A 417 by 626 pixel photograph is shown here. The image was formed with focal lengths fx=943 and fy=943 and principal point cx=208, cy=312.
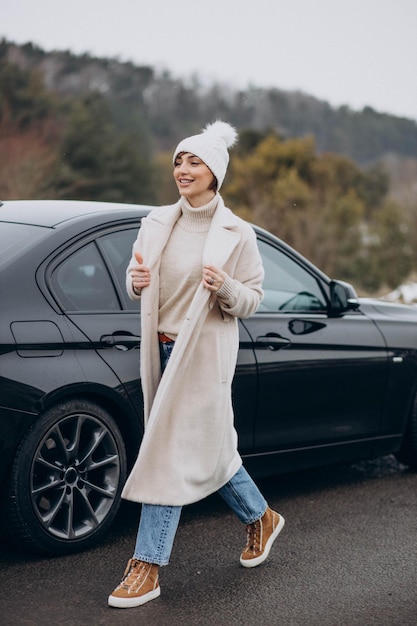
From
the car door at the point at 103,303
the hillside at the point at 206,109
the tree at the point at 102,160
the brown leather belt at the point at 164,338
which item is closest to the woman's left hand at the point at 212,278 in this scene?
the brown leather belt at the point at 164,338

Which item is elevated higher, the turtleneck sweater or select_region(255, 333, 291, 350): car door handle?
the turtleneck sweater

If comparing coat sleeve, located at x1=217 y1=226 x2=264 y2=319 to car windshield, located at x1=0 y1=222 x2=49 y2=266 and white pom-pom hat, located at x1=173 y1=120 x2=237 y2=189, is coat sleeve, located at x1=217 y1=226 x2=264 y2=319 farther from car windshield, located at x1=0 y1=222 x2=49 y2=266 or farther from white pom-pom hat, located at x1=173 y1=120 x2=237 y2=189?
car windshield, located at x1=0 y1=222 x2=49 y2=266

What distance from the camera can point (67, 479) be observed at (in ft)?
13.6

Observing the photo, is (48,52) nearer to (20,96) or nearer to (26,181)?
(20,96)

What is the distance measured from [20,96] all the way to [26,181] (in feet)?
70.1

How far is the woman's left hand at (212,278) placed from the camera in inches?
141

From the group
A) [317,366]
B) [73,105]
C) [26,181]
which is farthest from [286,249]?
[73,105]

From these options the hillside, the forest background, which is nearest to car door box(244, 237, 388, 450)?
the forest background

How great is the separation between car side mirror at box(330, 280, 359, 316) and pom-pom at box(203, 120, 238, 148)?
1.64 m

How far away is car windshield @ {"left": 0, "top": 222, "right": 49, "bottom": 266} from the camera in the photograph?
13.8 ft

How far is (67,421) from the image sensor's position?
4094 millimetres

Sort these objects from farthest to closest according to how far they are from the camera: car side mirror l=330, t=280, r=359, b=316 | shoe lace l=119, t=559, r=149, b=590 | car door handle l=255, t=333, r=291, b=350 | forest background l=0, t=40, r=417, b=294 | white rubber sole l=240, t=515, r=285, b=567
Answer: forest background l=0, t=40, r=417, b=294 → car side mirror l=330, t=280, r=359, b=316 → car door handle l=255, t=333, r=291, b=350 → white rubber sole l=240, t=515, r=285, b=567 → shoe lace l=119, t=559, r=149, b=590

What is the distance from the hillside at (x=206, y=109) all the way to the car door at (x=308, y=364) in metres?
51.4

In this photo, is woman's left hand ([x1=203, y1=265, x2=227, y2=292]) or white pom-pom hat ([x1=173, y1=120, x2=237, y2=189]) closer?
woman's left hand ([x1=203, y1=265, x2=227, y2=292])
